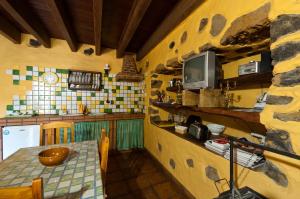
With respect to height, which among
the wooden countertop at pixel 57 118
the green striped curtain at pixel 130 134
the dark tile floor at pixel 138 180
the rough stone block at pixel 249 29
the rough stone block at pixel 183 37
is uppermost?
the rough stone block at pixel 183 37

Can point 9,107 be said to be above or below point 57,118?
above

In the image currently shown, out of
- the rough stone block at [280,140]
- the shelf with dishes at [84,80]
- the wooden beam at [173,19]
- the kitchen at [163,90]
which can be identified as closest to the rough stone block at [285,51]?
the kitchen at [163,90]

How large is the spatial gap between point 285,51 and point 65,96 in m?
3.30

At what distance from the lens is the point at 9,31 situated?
241 cm

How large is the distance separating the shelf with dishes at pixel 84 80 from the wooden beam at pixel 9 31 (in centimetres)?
95

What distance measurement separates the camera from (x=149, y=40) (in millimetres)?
2662

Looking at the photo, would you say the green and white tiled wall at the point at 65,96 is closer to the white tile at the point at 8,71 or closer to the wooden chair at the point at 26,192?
the white tile at the point at 8,71

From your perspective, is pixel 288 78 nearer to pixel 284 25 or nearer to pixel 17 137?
pixel 284 25

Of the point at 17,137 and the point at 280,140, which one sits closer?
the point at 280,140

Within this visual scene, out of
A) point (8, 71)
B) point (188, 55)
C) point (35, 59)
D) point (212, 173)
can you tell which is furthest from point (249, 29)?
point (8, 71)

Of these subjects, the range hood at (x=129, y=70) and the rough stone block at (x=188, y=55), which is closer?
the rough stone block at (x=188, y=55)

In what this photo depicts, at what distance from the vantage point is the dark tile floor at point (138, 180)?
1.84 metres

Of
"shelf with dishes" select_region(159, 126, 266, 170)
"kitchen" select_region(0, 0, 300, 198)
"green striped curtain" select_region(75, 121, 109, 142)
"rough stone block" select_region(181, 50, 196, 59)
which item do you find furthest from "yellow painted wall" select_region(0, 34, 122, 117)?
"shelf with dishes" select_region(159, 126, 266, 170)

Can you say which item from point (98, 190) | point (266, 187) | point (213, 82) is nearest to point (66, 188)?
point (98, 190)
